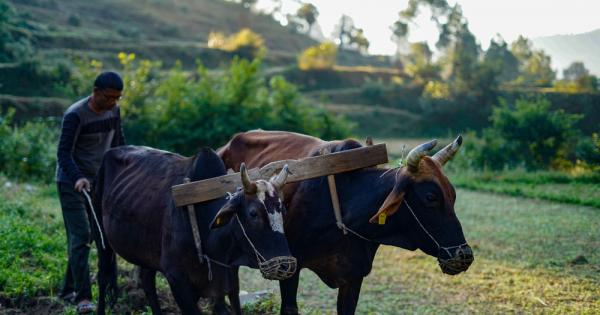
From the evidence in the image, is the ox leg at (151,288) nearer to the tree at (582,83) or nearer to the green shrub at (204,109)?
the tree at (582,83)

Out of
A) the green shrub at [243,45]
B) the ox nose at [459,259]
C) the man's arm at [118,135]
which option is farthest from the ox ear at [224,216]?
the green shrub at [243,45]

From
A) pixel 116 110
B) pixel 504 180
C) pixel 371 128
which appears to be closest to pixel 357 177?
pixel 116 110

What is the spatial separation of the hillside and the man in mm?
28226

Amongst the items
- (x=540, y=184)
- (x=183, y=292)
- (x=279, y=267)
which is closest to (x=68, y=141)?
(x=183, y=292)

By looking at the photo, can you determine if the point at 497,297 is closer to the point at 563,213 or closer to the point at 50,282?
the point at 50,282

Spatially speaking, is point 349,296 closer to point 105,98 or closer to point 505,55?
point 105,98

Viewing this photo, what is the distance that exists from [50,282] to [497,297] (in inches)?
190

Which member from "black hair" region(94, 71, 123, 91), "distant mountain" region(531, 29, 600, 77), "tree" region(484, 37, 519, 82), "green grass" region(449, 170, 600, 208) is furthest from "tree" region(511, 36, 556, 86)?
"black hair" region(94, 71, 123, 91)

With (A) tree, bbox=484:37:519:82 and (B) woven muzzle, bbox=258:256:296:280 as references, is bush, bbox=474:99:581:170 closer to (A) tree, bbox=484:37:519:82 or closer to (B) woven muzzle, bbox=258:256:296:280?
(B) woven muzzle, bbox=258:256:296:280

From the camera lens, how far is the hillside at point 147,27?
37.7 meters

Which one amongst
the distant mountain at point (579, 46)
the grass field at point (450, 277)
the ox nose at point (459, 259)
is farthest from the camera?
the distant mountain at point (579, 46)

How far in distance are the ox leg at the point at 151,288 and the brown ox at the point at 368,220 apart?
115 cm

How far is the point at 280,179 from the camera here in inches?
172

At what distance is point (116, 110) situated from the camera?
613 cm
